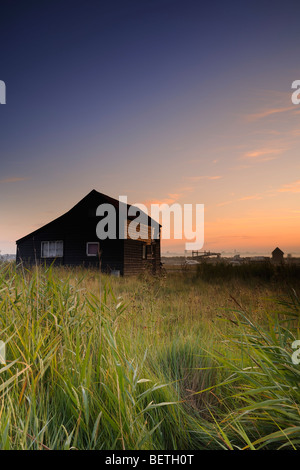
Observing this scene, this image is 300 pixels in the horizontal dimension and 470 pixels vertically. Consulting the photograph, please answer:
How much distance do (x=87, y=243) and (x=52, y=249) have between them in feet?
13.1

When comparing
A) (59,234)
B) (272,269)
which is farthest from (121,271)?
(272,269)

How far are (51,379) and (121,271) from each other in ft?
77.8

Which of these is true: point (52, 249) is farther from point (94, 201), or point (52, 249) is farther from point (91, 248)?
point (94, 201)

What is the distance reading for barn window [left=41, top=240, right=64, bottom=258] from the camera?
2908 centimetres

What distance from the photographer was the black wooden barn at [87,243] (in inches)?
1033

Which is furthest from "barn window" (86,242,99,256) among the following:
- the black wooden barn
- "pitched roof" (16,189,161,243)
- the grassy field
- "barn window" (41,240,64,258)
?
the grassy field

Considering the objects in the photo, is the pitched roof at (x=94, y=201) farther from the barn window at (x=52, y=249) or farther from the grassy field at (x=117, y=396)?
the grassy field at (x=117, y=396)

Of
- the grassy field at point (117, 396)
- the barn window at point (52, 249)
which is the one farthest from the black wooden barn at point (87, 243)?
the grassy field at point (117, 396)

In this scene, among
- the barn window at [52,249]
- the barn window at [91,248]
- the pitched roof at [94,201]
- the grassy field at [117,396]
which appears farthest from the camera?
the barn window at [52,249]

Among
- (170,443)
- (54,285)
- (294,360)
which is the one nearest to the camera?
(294,360)

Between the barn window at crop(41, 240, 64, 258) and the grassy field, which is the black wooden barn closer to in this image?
the barn window at crop(41, 240, 64, 258)

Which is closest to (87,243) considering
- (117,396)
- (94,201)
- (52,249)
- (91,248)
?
(91,248)
